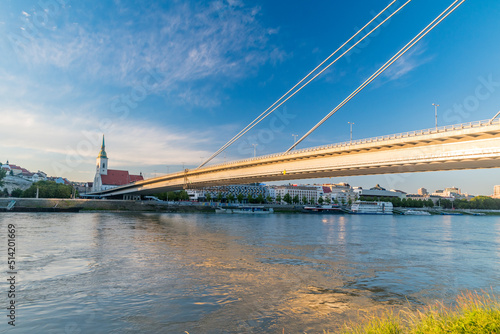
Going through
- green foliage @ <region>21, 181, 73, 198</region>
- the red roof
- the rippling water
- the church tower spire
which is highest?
the church tower spire

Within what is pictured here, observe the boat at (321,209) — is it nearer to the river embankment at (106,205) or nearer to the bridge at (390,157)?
the river embankment at (106,205)

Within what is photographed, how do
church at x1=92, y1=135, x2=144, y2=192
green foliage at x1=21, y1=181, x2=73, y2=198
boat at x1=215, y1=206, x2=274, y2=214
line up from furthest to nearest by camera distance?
church at x1=92, y1=135, x2=144, y2=192
boat at x1=215, y1=206, x2=274, y2=214
green foliage at x1=21, y1=181, x2=73, y2=198

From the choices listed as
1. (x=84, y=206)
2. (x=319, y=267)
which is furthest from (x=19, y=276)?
(x=84, y=206)

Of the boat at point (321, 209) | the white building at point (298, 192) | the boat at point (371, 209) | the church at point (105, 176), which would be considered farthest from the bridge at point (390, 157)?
the white building at point (298, 192)

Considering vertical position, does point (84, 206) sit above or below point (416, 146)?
below

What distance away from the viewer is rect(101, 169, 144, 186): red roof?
131750 mm

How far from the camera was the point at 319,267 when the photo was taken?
53.6ft

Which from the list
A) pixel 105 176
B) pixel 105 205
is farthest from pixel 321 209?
pixel 105 176

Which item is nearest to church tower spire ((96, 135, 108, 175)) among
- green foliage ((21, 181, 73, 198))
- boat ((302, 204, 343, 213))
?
green foliage ((21, 181, 73, 198))

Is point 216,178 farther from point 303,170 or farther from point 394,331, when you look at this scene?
point 394,331

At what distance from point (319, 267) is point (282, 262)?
7.19 feet

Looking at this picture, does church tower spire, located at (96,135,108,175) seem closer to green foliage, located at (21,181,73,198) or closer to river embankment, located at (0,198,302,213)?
green foliage, located at (21,181,73,198)

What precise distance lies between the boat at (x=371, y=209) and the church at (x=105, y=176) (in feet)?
311

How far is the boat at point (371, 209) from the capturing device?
111750mm
